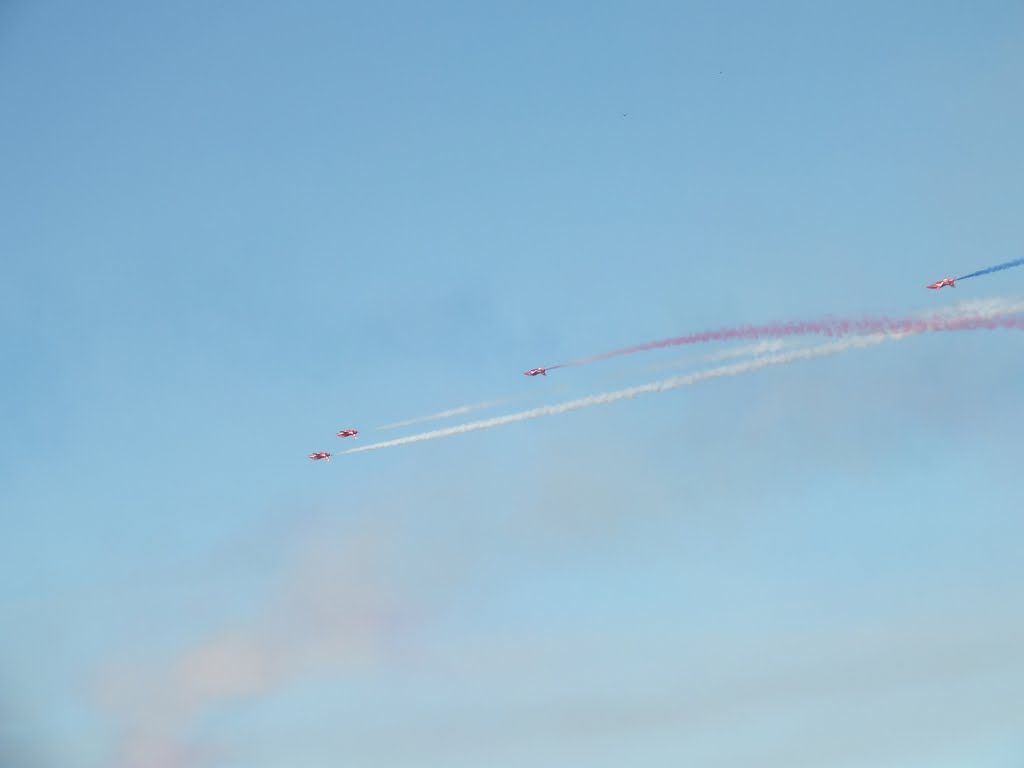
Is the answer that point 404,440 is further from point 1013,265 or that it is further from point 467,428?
point 1013,265

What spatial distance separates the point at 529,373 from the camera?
15638 centimetres

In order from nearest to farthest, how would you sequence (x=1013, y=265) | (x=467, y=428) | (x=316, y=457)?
(x=1013, y=265), (x=467, y=428), (x=316, y=457)

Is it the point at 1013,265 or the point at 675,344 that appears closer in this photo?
the point at 1013,265

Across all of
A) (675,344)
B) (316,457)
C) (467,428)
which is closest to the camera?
(675,344)

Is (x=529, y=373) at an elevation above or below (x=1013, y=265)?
above

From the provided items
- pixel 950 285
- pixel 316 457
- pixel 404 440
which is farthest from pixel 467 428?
pixel 950 285

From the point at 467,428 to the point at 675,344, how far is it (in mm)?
22204

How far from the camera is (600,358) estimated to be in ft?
463

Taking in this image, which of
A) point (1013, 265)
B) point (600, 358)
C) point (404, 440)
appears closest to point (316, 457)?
point (404, 440)

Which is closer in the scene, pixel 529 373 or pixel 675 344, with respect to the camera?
pixel 675 344

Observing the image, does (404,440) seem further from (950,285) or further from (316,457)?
(950,285)

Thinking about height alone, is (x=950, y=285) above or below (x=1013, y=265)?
above

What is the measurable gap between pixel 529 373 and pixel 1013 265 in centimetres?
4996

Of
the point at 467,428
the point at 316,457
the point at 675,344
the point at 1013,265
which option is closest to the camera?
the point at 1013,265
